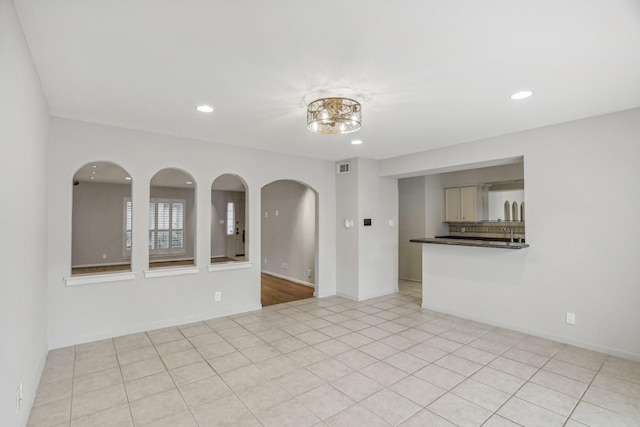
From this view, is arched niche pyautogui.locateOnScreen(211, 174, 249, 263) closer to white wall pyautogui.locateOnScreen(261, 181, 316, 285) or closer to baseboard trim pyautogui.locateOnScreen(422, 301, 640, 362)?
white wall pyautogui.locateOnScreen(261, 181, 316, 285)

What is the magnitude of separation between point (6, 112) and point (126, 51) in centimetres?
82

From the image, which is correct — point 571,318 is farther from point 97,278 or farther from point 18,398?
point 97,278

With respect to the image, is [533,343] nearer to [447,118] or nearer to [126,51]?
[447,118]

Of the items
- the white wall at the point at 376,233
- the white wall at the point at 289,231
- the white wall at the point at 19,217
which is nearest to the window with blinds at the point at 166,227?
the white wall at the point at 289,231

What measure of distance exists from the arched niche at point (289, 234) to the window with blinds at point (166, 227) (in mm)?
3841

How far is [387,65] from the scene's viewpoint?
233cm

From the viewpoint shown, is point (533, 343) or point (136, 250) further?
point (136, 250)

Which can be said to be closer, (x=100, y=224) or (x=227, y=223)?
(x=100, y=224)

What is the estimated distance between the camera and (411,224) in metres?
7.34

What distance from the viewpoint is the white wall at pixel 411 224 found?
710 cm

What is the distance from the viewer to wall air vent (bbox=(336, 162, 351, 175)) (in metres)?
5.81

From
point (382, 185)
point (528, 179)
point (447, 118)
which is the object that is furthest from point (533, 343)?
point (382, 185)

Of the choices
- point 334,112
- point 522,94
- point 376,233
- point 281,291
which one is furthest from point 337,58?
point 281,291

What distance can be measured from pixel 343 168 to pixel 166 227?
723 cm
